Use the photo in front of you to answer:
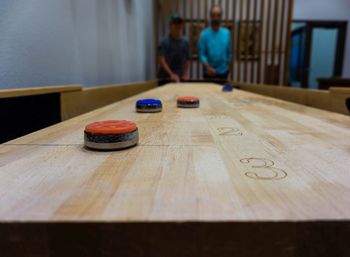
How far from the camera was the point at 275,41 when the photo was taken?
6199mm

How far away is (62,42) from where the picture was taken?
177 cm

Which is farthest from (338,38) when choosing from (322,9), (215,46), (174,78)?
(174,78)

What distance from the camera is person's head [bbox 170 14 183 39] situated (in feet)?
14.0

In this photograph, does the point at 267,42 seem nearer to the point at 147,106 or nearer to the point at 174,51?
the point at 174,51

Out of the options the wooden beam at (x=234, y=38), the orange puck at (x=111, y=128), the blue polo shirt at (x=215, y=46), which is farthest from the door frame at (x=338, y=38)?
the orange puck at (x=111, y=128)

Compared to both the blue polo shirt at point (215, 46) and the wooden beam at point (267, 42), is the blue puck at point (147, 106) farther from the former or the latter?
the wooden beam at point (267, 42)

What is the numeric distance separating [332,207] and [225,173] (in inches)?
6.1

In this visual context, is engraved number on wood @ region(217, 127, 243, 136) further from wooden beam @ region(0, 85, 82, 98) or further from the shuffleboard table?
wooden beam @ region(0, 85, 82, 98)

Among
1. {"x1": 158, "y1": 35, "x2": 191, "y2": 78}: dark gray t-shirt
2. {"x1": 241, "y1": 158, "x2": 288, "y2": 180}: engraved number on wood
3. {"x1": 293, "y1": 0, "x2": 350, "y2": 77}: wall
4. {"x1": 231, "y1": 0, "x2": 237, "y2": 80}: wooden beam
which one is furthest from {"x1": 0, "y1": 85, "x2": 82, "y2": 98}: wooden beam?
{"x1": 293, "y1": 0, "x2": 350, "y2": 77}: wall

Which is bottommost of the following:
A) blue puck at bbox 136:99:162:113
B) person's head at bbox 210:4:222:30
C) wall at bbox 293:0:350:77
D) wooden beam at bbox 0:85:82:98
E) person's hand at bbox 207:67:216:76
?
blue puck at bbox 136:99:162:113

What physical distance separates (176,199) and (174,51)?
4.55 m

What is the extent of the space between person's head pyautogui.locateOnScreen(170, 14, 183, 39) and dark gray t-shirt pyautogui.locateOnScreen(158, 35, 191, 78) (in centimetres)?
10

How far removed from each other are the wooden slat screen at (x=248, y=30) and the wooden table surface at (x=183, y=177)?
5.53 m

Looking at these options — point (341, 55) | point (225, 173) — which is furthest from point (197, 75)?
point (225, 173)
